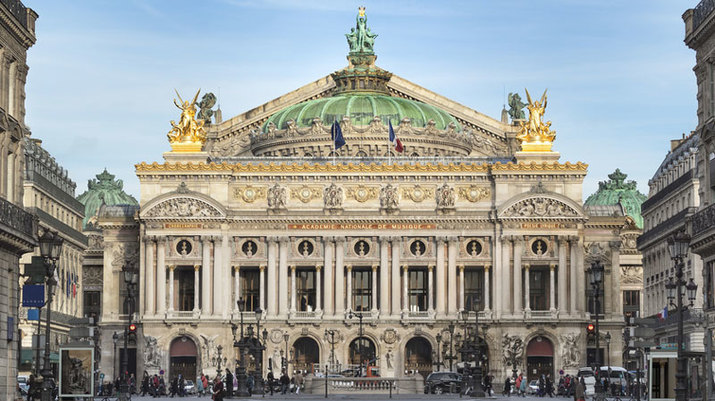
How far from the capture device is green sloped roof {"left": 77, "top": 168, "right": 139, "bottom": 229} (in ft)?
628

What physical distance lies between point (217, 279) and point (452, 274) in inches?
823

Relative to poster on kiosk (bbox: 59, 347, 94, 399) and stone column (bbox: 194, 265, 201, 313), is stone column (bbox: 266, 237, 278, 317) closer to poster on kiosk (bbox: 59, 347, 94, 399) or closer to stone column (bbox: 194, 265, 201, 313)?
stone column (bbox: 194, 265, 201, 313)

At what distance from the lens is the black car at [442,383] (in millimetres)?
112125

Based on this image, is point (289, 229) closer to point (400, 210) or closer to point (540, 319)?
point (400, 210)

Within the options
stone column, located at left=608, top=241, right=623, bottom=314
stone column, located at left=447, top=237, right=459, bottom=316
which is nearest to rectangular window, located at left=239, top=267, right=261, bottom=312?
stone column, located at left=447, top=237, right=459, bottom=316

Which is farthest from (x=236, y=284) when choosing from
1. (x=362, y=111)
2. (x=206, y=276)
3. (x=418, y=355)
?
(x=362, y=111)

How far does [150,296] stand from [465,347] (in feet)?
98.0

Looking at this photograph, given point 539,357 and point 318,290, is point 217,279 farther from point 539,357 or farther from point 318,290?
point 539,357

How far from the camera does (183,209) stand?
133m

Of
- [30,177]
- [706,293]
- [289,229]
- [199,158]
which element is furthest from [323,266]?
[706,293]

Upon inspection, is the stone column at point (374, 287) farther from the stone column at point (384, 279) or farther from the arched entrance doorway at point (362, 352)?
the arched entrance doorway at point (362, 352)

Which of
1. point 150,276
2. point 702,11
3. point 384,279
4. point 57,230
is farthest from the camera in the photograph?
point 384,279

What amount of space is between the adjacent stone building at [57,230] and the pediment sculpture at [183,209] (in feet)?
28.8

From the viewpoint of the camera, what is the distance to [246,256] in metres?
134
